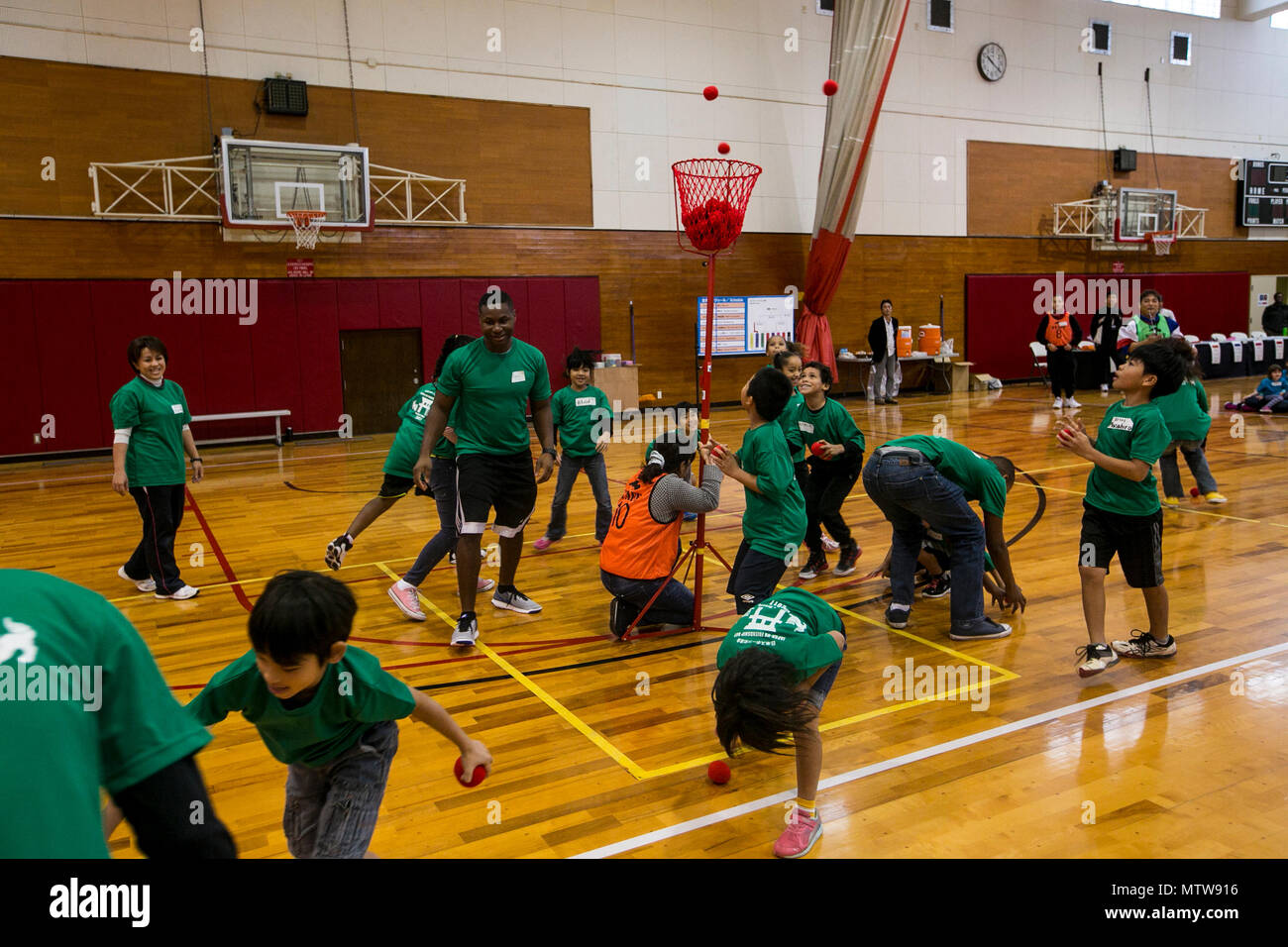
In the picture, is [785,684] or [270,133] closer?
[785,684]

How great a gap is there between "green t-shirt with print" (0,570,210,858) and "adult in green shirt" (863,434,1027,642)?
462 centimetres

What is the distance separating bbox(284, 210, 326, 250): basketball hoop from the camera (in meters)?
14.1

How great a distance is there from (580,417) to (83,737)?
6628 mm

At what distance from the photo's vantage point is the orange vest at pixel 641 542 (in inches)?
216

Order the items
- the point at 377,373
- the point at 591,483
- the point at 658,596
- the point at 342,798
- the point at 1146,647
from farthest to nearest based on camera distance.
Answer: the point at 377,373 → the point at 591,483 → the point at 658,596 → the point at 1146,647 → the point at 342,798

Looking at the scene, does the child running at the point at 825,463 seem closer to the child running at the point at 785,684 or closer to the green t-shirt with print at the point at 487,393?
the green t-shirt with print at the point at 487,393

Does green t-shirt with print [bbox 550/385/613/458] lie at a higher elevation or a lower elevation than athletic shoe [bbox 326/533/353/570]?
higher

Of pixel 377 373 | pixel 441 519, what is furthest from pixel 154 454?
pixel 377 373

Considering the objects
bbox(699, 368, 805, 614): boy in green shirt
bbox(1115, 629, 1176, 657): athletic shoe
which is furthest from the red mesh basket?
bbox(1115, 629, 1176, 657): athletic shoe

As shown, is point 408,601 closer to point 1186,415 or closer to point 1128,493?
point 1128,493

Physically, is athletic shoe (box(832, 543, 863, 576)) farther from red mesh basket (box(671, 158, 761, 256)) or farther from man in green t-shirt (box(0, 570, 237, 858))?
man in green t-shirt (box(0, 570, 237, 858))

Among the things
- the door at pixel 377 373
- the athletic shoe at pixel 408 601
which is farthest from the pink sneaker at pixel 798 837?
the door at pixel 377 373

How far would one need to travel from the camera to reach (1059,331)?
16.8 meters
